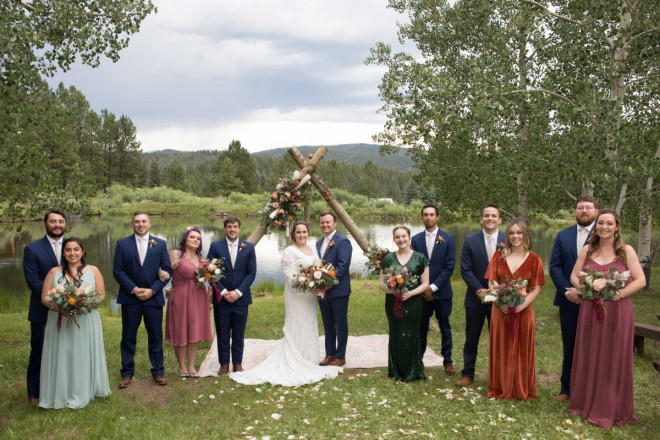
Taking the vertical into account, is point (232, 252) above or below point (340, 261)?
above

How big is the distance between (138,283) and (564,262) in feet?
16.9

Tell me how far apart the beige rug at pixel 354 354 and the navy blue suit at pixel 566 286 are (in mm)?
1943

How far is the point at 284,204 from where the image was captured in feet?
28.9

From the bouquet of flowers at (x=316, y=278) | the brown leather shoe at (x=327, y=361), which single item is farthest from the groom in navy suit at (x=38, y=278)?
the brown leather shoe at (x=327, y=361)

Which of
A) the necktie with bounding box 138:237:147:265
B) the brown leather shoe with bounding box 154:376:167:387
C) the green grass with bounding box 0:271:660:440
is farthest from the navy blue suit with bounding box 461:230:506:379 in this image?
the necktie with bounding box 138:237:147:265

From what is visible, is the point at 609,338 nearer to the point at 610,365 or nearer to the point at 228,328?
the point at 610,365

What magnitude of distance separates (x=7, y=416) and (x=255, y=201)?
190 ft

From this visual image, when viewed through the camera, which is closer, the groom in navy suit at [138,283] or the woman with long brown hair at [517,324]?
the woman with long brown hair at [517,324]

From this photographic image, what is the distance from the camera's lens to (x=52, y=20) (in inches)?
302

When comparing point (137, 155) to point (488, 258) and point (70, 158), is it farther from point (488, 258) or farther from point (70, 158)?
point (488, 258)

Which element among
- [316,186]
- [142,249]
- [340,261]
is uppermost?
[316,186]

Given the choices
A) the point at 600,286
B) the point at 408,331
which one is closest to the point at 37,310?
the point at 408,331

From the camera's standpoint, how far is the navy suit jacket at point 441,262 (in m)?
7.08

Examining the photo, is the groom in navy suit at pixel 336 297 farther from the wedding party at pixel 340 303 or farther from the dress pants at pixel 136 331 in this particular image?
Result: the dress pants at pixel 136 331
